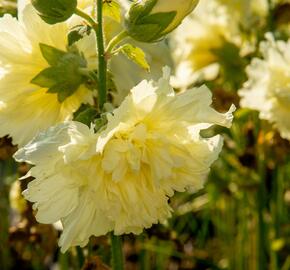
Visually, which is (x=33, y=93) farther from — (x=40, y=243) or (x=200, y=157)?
(x=40, y=243)

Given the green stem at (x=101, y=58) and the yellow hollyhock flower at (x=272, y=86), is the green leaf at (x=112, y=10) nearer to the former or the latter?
the green stem at (x=101, y=58)

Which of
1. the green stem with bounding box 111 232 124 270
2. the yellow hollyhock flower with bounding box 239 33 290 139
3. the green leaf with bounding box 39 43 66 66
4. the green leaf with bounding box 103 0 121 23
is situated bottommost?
the yellow hollyhock flower with bounding box 239 33 290 139

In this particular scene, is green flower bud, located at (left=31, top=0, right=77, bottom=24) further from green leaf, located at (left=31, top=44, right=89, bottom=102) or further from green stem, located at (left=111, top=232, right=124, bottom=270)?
green stem, located at (left=111, top=232, right=124, bottom=270)

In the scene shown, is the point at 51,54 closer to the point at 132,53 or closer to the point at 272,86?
the point at 132,53

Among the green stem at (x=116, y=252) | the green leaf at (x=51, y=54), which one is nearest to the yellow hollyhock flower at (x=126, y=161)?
the green stem at (x=116, y=252)

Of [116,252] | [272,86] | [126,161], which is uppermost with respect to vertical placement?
[126,161]

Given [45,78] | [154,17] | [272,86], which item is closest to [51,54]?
[45,78]

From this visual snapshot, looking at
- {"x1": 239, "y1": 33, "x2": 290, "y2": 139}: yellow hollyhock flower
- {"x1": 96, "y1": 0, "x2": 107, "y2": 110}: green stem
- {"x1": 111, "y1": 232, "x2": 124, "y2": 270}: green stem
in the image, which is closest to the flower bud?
{"x1": 96, "y1": 0, "x2": 107, "y2": 110}: green stem
